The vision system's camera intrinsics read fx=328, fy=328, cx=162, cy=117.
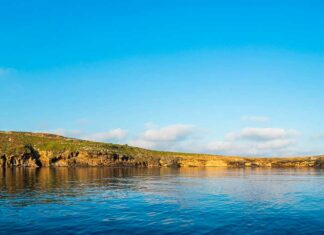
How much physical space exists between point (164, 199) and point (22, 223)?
82.2ft

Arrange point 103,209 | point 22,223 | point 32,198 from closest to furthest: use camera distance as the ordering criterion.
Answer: point 22,223 < point 103,209 < point 32,198

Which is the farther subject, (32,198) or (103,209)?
(32,198)

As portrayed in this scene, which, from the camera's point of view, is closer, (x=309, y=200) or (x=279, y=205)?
(x=279, y=205)

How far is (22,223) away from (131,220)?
1184 centimetres

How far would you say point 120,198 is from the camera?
185 feet

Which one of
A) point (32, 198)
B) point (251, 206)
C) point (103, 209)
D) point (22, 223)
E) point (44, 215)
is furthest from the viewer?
point (32, 198)

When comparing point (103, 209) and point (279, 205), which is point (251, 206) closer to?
point (279, 205)

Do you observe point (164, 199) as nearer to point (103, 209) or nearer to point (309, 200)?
point (103, 209)

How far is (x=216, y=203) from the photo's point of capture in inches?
2008

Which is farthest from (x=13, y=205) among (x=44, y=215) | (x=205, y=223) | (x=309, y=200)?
(x=309, y=200)

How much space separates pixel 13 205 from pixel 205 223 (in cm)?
2836

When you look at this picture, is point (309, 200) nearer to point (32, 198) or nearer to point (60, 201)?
point (60, 201)

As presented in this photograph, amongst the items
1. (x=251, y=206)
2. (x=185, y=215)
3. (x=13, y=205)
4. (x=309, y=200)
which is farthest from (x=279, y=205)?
(x=13, y=205)

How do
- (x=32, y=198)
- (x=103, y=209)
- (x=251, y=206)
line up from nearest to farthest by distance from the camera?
(x=103, y=209)
(x=251, y=206)
(x=32, y=198)
